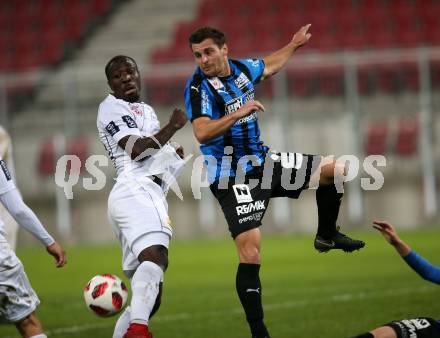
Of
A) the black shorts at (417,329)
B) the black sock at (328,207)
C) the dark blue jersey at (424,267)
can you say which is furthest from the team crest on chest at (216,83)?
the black shorts at (417,329)

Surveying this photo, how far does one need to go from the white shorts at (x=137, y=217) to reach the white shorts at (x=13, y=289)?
2.99ft

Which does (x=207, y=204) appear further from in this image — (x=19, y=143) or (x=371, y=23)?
(x=371, y=23)

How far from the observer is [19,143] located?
731 inches

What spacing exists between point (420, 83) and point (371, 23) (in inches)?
147

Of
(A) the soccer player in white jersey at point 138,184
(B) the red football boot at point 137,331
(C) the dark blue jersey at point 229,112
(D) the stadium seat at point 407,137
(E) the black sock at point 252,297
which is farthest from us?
(D) the stadium seat at point 407,137

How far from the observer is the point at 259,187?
7.43m

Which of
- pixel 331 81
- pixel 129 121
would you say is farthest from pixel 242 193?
pixel 331 81

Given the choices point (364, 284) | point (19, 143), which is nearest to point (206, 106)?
point (364, 284)

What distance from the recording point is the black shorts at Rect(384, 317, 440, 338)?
5.54 meters

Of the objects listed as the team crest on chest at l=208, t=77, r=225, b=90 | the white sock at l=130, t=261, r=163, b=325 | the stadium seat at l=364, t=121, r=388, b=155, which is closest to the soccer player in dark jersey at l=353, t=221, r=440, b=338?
the white sock at l=130, t=261, r=163, b=325

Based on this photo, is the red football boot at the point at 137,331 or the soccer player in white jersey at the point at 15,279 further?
the red football boot at the point at 137,331

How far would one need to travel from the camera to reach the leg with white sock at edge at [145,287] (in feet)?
20.7

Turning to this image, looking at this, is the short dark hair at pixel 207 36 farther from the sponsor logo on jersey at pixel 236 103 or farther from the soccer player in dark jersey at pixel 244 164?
the sponsor logo on jersey at pixel 236 103

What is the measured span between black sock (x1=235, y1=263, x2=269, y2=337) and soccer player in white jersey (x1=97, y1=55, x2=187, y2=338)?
0.63 metres
